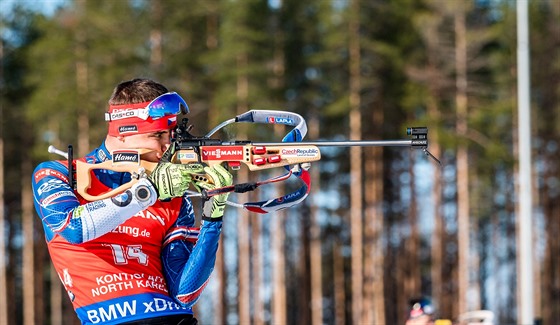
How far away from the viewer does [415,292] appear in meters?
45.8

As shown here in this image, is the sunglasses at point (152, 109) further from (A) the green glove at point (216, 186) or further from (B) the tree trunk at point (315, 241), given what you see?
(B) the tree trunk at point (315, 241)

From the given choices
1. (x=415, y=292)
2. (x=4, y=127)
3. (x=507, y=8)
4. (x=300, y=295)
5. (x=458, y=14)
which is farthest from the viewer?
(x=300, y=295)

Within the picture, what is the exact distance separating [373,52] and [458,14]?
346 cm

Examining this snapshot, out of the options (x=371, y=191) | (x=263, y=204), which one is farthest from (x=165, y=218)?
(x=371, y=191)

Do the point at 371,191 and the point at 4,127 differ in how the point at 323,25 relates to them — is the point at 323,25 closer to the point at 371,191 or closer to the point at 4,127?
the point at 371,191

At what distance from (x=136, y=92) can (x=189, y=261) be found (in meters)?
0.78

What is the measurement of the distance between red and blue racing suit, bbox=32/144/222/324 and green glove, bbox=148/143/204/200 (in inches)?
1.6

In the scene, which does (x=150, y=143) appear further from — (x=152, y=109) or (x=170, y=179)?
(x=170, y=179)

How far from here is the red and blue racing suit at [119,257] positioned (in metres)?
4.28

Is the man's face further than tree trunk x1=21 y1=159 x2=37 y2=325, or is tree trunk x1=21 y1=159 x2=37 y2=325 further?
tree trunk x1=21 y1=159 x2=37 y2=325

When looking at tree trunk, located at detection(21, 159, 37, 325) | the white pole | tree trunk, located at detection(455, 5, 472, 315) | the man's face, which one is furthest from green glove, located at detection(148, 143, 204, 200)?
tree trunk, located at detection(21, 159, 37, 325)

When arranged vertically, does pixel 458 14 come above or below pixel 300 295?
above

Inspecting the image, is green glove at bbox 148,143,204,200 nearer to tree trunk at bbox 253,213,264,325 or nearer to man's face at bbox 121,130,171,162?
man's face at bbox 121,130,171,162

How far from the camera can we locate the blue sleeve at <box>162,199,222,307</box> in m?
4.42
